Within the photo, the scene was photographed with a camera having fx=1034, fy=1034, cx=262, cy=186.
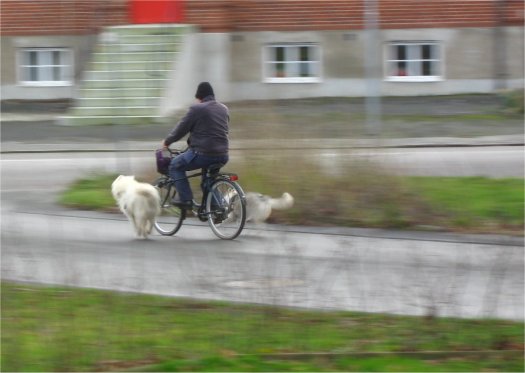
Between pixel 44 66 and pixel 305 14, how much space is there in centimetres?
786

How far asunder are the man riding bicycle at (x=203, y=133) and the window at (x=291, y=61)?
1843cm

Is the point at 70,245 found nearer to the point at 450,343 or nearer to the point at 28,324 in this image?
the point at 28,324

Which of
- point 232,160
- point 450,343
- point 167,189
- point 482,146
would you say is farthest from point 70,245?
point 482,146

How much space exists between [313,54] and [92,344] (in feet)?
79.7

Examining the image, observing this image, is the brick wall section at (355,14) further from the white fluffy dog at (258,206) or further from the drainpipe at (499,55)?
the white fluffy dog at (258,206)

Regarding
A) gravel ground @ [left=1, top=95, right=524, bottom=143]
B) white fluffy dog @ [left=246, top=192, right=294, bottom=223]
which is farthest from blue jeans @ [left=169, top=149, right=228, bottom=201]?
gravel ground @ [left=1, top=95, right=524, bottom=143]

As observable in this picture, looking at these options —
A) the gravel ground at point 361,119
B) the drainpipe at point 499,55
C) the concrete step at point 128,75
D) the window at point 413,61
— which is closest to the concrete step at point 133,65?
the concrete step at point 128,75

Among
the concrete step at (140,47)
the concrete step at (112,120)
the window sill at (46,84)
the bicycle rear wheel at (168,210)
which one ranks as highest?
the concrete step at (140,47)

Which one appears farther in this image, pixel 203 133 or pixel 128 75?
pixel 128 75

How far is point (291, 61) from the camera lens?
3036 cm

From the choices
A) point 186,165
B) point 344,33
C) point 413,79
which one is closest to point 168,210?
point 186,165

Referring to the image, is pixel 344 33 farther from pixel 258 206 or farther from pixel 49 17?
pixel 258 206

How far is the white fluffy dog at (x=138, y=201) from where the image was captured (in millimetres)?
11898

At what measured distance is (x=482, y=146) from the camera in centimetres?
2100
